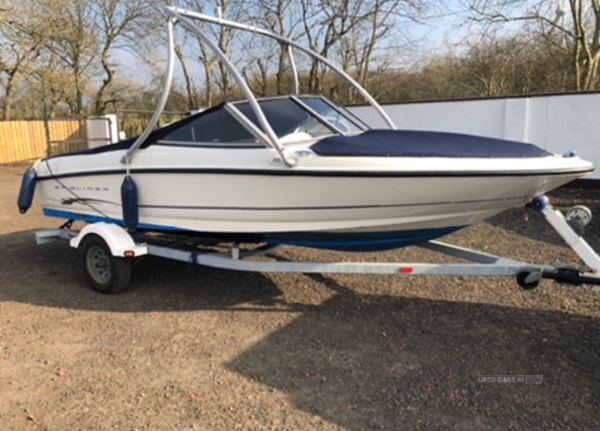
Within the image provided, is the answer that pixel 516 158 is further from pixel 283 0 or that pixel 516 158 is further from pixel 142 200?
pixel 283 0

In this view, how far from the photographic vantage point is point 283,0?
55.1 ft

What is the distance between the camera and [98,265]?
4234 millimetres

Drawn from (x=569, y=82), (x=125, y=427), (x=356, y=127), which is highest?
(x=569, y=82)

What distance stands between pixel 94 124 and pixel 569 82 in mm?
15989

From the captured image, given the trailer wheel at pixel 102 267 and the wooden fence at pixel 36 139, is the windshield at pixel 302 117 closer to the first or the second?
the trailer wheel at pixel 102 267

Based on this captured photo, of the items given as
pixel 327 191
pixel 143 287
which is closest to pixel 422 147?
pixel 327 191

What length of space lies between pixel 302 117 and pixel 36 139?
18.1m

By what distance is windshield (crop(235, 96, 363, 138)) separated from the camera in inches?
143

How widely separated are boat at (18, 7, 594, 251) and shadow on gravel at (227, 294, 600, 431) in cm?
62

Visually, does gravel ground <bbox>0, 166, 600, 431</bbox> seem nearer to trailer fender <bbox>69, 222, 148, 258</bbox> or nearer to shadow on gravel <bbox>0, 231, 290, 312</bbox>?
shadow on gravel <bbox>0, 231, 290, 312</bbox>

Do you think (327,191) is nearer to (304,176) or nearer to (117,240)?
(304,176)

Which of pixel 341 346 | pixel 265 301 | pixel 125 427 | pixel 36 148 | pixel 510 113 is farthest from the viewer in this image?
pixel 36 148

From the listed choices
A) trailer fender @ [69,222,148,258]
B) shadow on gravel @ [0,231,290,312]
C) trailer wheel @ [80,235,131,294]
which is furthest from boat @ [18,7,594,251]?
shadow on gravel @ [0,231,290,312]

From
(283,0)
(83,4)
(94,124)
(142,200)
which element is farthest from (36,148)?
(142,200)
